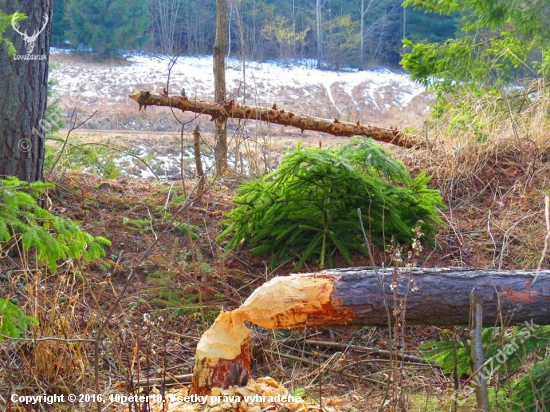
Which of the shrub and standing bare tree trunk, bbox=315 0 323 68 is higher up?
standing bare tree trunk, bbox=315 0 323 68

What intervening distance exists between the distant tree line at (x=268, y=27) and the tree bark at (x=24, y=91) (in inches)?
974

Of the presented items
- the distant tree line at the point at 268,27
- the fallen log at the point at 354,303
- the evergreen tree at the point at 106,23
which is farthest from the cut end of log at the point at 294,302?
the evergreen tree at the point at 106,23

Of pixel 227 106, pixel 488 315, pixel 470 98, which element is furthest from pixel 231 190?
pixel 488 315

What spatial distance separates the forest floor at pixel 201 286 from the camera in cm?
349

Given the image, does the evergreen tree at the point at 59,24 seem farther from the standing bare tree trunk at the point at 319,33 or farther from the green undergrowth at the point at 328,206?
A: the green undergrowth at the point at 328,206

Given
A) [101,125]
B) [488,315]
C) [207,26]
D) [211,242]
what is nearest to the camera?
[488,315]

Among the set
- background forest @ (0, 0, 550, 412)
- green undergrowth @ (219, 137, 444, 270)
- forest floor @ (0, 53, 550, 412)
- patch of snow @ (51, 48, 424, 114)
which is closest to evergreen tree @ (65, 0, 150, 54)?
patch of snow @ (51, 48, 424, 114)

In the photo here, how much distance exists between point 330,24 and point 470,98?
2834 centimetres

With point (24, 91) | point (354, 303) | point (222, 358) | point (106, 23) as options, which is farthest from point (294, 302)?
point (106, 23)

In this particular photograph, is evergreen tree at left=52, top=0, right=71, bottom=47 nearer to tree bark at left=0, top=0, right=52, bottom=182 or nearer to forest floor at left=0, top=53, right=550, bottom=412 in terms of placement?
forest floor at left=0, top=53, right=550, bottom=412

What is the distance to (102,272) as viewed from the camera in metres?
5.31

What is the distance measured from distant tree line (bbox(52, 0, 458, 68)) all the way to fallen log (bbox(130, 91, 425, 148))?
881 inches

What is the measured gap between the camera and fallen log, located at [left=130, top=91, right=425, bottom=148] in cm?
749

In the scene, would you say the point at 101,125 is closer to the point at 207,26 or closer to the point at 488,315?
the point at 207,26
